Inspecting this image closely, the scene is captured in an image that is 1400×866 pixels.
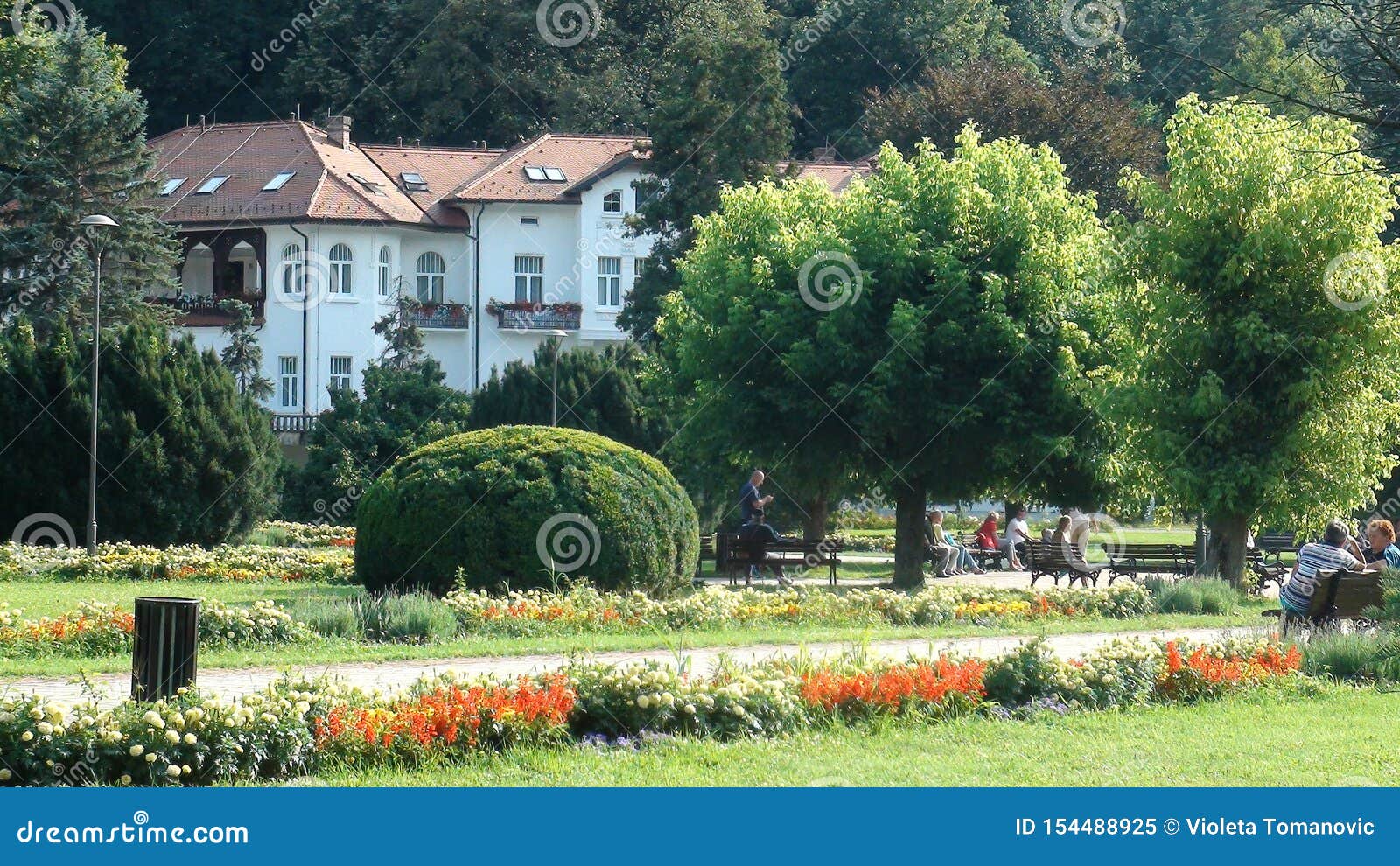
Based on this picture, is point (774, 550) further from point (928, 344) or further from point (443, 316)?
point (443, 316)

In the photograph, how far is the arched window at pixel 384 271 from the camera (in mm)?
61969

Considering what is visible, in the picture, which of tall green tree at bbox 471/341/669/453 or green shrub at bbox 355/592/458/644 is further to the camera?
tall green tree at bbox 471/341/669/453

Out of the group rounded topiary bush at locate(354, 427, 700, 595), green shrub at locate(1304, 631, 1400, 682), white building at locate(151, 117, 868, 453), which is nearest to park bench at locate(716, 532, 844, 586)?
rounded topiary bush at locate(354, 427, 700, 595)

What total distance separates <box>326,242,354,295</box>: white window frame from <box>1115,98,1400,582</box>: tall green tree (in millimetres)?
39185

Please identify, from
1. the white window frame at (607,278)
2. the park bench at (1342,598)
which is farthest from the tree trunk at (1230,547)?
the white window frame at (607,278)

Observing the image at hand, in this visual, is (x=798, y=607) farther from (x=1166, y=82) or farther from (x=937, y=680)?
(x=1166, y=82)

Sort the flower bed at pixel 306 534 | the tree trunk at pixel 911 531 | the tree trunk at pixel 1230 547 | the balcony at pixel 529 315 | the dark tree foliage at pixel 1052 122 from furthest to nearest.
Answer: the balcony at pixel 529 315 → the dark tree foliage at pixel 1052 122 → the flower bed at pixel 306 534 → the tree trunk at pixel 911 531 → the tree trunk at pixel 1230 547

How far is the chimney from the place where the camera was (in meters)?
63.8

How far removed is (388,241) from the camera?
2440 inches

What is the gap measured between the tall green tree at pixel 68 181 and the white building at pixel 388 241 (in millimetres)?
9357

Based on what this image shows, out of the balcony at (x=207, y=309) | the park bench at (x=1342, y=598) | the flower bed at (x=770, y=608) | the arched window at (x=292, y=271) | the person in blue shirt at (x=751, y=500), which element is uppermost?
the arched window at (x=292, y=271)

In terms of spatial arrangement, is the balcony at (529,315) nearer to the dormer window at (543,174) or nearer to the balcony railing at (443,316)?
the balcony railing at (443,316)

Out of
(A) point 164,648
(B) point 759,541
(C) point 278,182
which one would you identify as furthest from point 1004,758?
(C) point 278,182

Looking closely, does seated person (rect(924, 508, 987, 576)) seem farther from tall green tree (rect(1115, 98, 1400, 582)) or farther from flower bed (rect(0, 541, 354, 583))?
flower bed (rect(0, 541, 354, 583))
